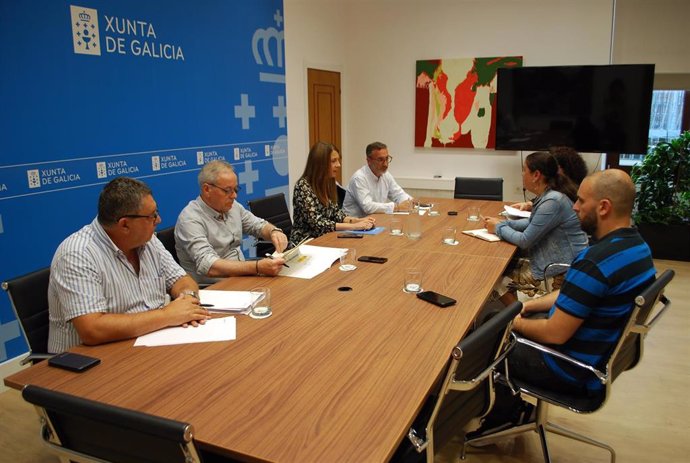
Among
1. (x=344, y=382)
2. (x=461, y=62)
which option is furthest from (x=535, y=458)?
(x=461, y=62)

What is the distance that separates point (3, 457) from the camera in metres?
2.50

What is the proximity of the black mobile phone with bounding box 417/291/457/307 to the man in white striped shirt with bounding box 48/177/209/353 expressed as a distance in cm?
91

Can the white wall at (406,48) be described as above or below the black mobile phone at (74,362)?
above

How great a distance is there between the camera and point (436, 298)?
7.28 ft

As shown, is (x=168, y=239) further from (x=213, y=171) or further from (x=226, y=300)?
(x=226, y=300)

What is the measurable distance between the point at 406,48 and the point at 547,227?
4360 mm

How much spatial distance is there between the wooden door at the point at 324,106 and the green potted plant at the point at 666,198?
3561 mm

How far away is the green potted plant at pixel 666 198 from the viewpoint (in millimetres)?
5422

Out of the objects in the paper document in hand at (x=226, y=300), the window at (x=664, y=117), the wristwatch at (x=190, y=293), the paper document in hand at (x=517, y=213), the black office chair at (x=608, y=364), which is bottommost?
the black office chair at (x=608, y=364)

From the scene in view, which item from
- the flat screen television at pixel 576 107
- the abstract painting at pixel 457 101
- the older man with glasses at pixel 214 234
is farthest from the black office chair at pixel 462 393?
the abstract painting at pixel 457 101

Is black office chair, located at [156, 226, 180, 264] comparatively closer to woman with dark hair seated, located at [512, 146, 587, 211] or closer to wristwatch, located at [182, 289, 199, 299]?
wristwatch, located at [182, 289, 199, 299]

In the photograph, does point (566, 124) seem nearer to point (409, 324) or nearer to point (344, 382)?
point (409, 324)

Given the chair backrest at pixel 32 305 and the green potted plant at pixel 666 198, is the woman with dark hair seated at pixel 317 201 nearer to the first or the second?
the chair backrest at pixel 32 305

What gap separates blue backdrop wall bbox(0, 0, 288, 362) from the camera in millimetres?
3182
